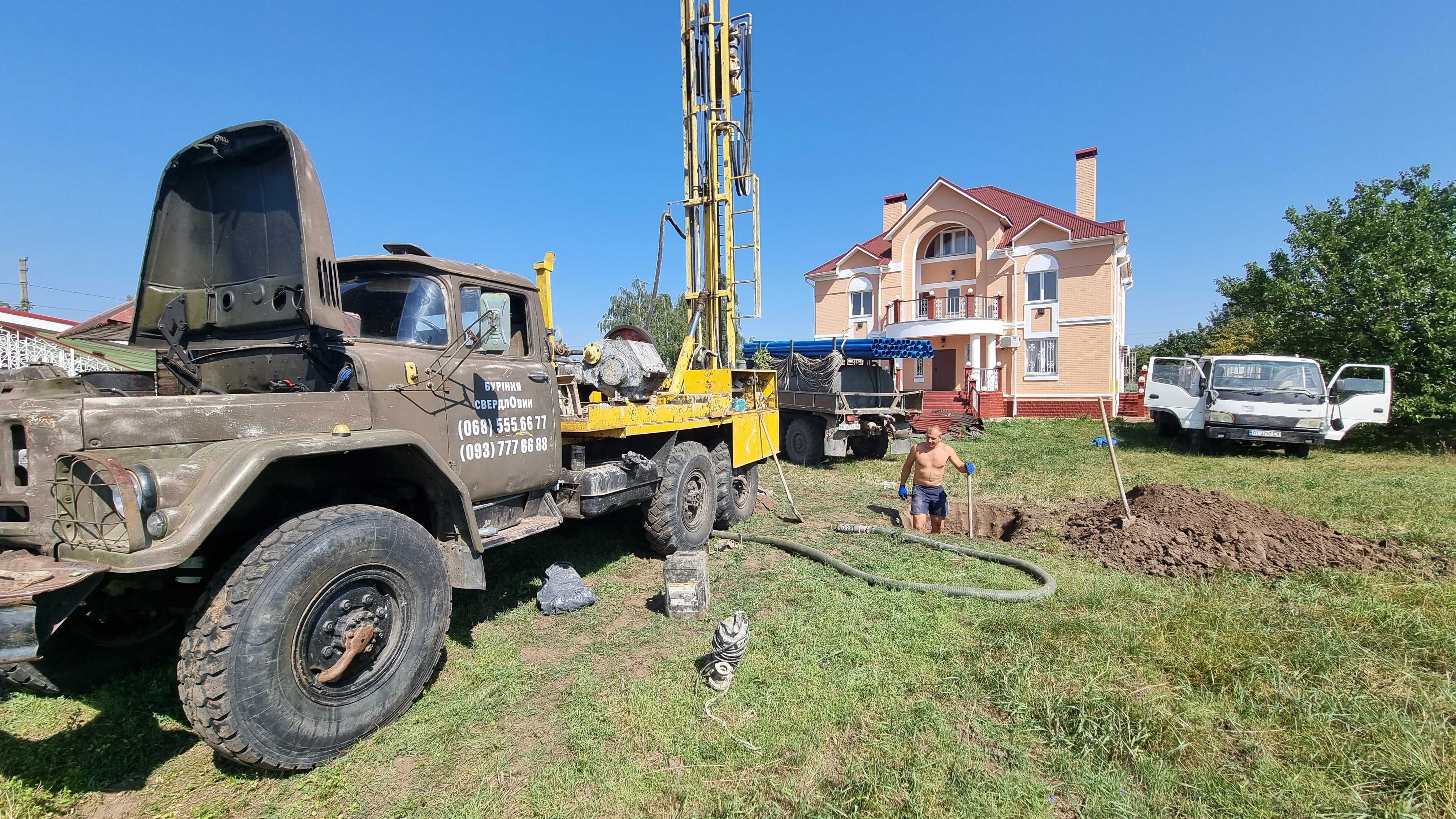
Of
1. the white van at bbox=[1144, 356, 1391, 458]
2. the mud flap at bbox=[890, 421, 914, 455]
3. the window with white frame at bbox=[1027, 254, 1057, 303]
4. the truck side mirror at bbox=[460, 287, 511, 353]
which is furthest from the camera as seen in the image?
the window with white frame at bbox=[1027, 254, 1057, 303]

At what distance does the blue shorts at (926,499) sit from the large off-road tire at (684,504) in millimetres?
2133

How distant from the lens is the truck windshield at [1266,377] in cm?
1127

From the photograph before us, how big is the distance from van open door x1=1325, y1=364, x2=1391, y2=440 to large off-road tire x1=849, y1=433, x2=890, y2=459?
23.8 ft

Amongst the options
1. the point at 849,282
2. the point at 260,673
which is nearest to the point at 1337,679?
the point at 260,673

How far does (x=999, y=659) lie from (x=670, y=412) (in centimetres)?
300

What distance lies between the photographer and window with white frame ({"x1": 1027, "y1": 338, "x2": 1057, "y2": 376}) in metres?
21.8

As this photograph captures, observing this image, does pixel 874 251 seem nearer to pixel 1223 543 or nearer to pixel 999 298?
pixel 999 298

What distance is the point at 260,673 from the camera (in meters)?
2.29

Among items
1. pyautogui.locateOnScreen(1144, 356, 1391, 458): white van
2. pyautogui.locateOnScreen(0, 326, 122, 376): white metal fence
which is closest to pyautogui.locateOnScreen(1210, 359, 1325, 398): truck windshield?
pyautogui.locateOnScreen(1144, 356, 1391, 458): white van

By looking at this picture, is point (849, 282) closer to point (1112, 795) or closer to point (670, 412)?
point (670, 412)

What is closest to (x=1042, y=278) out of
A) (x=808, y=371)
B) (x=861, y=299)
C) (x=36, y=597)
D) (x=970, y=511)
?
(x=861, y=299)

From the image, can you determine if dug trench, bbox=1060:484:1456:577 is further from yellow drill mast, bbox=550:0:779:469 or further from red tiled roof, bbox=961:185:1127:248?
red tiled roof, bbox=961:185:1127:248

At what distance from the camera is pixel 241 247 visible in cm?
319

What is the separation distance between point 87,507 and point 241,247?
1.58m
